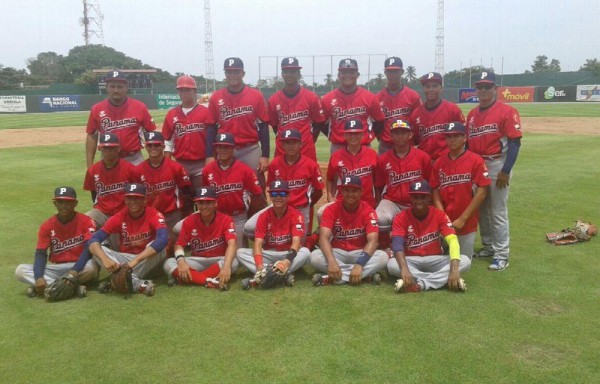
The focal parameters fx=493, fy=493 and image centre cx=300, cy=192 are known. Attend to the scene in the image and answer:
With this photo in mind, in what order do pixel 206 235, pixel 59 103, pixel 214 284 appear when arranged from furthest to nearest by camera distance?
pixel 59 103
pixel 206 235
pixel 214 284

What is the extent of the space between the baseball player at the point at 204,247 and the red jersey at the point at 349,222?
1.07 meters

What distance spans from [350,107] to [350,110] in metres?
0.04

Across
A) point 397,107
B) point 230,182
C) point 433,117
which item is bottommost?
point 230,182

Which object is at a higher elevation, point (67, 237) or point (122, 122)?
point (122, 122)

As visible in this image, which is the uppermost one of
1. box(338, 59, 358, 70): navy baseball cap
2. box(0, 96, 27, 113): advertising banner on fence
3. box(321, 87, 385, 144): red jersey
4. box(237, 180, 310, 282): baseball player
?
box(0, 96, 27, 113): advertising banner on fence

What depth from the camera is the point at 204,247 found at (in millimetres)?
5375

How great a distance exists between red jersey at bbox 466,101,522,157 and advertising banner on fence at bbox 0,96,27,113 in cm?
4366

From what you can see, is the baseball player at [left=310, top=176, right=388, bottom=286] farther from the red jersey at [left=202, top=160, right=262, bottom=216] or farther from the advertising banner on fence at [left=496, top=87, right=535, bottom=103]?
the advertising banner on fence at [left=496, top=87, right=535, bottom=103]

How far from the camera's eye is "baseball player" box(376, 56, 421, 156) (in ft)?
20.6

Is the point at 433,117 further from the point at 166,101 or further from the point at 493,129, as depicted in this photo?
the point at 166,101

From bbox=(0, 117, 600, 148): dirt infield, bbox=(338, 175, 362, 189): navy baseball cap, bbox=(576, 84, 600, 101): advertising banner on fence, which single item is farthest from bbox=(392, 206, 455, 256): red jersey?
bbox=(576, 84, 600, 101): advertising banner on fence

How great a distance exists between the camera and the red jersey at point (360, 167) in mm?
5672

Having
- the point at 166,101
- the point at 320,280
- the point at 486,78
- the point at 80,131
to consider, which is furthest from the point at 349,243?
the point at 166,101

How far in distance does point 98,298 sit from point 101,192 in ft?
5.13
